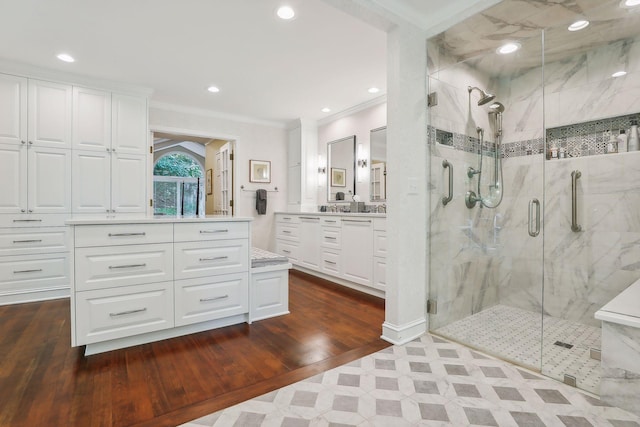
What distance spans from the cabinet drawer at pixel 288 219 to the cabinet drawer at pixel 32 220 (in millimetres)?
2685

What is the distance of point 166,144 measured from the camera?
878cm

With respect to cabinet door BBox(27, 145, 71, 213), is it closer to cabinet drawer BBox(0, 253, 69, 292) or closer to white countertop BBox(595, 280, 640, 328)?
cabinet drawer BBox(0, 253, 69, 292)

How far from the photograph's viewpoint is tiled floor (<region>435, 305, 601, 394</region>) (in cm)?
187

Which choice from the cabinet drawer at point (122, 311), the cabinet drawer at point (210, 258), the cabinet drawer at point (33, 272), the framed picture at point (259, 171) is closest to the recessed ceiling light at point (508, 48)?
the cabinet drawer at point (210, 258)

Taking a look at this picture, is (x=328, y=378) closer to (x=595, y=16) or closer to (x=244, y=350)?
(x=244, y=350)

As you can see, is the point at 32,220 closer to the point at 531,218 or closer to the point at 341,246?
the point at 341,246

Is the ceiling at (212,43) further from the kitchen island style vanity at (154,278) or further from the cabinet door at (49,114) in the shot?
the kitchen island style vanity at (154,278)

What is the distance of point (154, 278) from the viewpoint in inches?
86.0

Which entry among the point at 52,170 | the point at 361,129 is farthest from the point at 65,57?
the point at 361,129

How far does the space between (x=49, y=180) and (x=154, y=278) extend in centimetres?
228

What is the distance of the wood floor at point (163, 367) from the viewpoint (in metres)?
1.50

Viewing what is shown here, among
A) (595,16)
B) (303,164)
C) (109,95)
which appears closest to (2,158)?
(109,95)

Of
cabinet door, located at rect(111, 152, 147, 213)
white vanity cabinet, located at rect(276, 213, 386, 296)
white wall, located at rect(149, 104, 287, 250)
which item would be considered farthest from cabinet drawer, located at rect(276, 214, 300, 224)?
cabinet door, located at rect(111, 152, 147, 213)

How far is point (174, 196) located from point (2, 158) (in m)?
7.31
